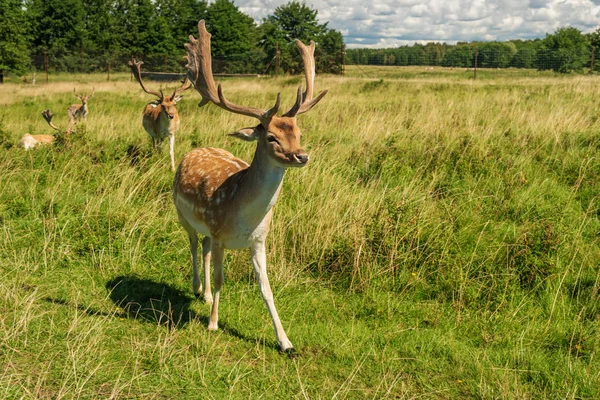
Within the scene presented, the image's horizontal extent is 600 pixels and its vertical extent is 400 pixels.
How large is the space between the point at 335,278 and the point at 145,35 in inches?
2026

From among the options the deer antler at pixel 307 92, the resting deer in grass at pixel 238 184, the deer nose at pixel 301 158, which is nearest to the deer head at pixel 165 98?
the resting deer in grass at pixel 238 184

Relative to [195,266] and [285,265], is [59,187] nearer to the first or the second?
[195,266]

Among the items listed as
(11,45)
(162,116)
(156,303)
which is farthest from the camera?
(11,45)

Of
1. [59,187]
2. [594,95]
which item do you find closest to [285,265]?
[59,187]

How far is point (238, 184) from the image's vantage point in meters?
4.02

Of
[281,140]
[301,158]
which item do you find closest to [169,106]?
[281,140]

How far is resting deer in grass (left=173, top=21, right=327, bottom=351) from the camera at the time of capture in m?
3.59

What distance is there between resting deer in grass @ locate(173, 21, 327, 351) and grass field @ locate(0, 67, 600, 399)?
41cm

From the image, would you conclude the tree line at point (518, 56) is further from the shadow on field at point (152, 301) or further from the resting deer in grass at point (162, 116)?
the shadow on field at point (152, 301)

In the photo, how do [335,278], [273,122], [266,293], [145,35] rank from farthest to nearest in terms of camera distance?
[145,35] → [335,278] → [266,293] → [273,122]

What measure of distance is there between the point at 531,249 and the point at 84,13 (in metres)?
58.2

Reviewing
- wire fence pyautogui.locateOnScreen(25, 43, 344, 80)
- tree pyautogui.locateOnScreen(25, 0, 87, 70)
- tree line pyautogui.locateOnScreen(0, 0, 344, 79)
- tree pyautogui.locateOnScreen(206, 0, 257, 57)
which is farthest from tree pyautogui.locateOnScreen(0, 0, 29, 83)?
tree pyautogui.locateOnScreen(206, 0, 257, 57)

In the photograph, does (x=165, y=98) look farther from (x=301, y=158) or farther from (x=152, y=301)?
(x=301, y=158)

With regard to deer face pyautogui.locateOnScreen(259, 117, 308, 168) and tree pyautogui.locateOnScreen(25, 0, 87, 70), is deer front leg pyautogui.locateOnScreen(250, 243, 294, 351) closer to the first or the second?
deer face pyautogui.locateOnScreen(259, 117, 308, 168)
